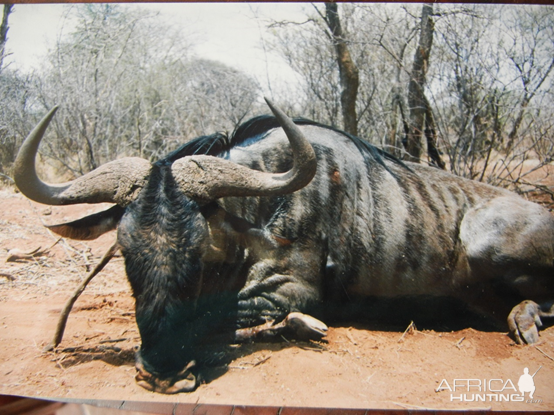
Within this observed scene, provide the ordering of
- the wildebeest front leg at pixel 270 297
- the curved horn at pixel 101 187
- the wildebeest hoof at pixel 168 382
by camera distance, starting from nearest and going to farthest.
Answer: the wildebeest hoof at pixel 168 382 < the curved horn at pixel 101 187 < the wildebeest front leg at pixel 270 297

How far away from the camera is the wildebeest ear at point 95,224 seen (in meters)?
2.50

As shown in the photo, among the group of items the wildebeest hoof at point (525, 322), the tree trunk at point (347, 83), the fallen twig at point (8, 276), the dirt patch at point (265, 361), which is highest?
the tree trunk at point (347, 83)

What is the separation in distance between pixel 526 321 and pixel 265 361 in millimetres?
1758

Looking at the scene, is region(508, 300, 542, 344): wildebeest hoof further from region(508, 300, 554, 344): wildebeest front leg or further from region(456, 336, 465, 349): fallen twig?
region(456, 336, 465, 349): fallen twig

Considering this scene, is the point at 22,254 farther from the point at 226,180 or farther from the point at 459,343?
the point at 459,343

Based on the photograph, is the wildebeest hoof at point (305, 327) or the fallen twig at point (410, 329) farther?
the fallen twig at point (410, 329)

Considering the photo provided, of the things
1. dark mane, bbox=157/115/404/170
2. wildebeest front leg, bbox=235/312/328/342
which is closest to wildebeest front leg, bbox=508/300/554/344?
wildebeest front leg, bbox=235/312/328/342

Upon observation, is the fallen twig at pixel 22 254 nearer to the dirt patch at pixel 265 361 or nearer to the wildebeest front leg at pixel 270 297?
the dirt patch at pixel 265 361

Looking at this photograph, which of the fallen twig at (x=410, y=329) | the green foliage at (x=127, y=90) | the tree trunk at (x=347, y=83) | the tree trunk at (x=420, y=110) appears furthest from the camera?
the tree trunk at (x=347, y=83)

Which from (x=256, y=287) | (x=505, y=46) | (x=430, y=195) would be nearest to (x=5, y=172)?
(x=256, y=287)

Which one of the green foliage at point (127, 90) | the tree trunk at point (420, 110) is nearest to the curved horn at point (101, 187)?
the green foliage at point (127, 90)

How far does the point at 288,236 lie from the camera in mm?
2922

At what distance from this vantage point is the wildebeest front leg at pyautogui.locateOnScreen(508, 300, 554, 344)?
2.79 m

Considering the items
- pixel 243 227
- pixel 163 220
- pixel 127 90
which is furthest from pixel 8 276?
pixel 127 90
